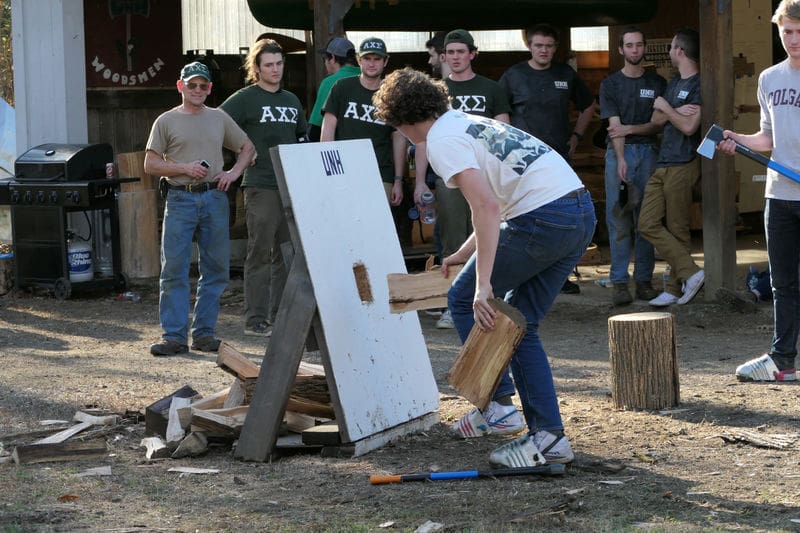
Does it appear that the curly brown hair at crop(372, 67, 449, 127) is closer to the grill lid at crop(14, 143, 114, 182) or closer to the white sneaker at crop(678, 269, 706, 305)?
the white sneaker at crop(678, 269, 706, 305)

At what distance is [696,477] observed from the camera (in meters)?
5.19

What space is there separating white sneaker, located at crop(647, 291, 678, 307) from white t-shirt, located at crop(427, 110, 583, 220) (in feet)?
14.9

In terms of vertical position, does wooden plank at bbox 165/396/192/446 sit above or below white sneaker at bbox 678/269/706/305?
below

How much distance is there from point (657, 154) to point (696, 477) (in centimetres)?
485

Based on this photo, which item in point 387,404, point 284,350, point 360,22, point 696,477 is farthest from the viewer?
point 360,22

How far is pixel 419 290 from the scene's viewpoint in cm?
563

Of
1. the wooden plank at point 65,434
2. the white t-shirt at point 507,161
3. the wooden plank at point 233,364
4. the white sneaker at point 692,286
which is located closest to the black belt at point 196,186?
the wooden plank at point 65,434

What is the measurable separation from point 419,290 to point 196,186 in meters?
3.12

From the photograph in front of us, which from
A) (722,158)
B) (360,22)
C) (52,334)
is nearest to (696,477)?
(722,158)

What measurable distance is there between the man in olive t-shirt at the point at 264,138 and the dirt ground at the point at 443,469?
1015 millimetres

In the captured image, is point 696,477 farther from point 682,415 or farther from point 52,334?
point 52,334

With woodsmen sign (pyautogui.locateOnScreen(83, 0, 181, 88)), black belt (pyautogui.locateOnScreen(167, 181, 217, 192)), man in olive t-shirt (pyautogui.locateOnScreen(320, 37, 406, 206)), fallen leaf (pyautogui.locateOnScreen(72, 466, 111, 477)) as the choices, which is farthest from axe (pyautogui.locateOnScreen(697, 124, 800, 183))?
woodsmen sign (pyautogui.locateOnScreen(83, 0, 181, 88))

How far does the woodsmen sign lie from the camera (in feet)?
42.5

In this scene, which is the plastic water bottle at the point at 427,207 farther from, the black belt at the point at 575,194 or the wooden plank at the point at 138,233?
the black belt at the point at 575,194
